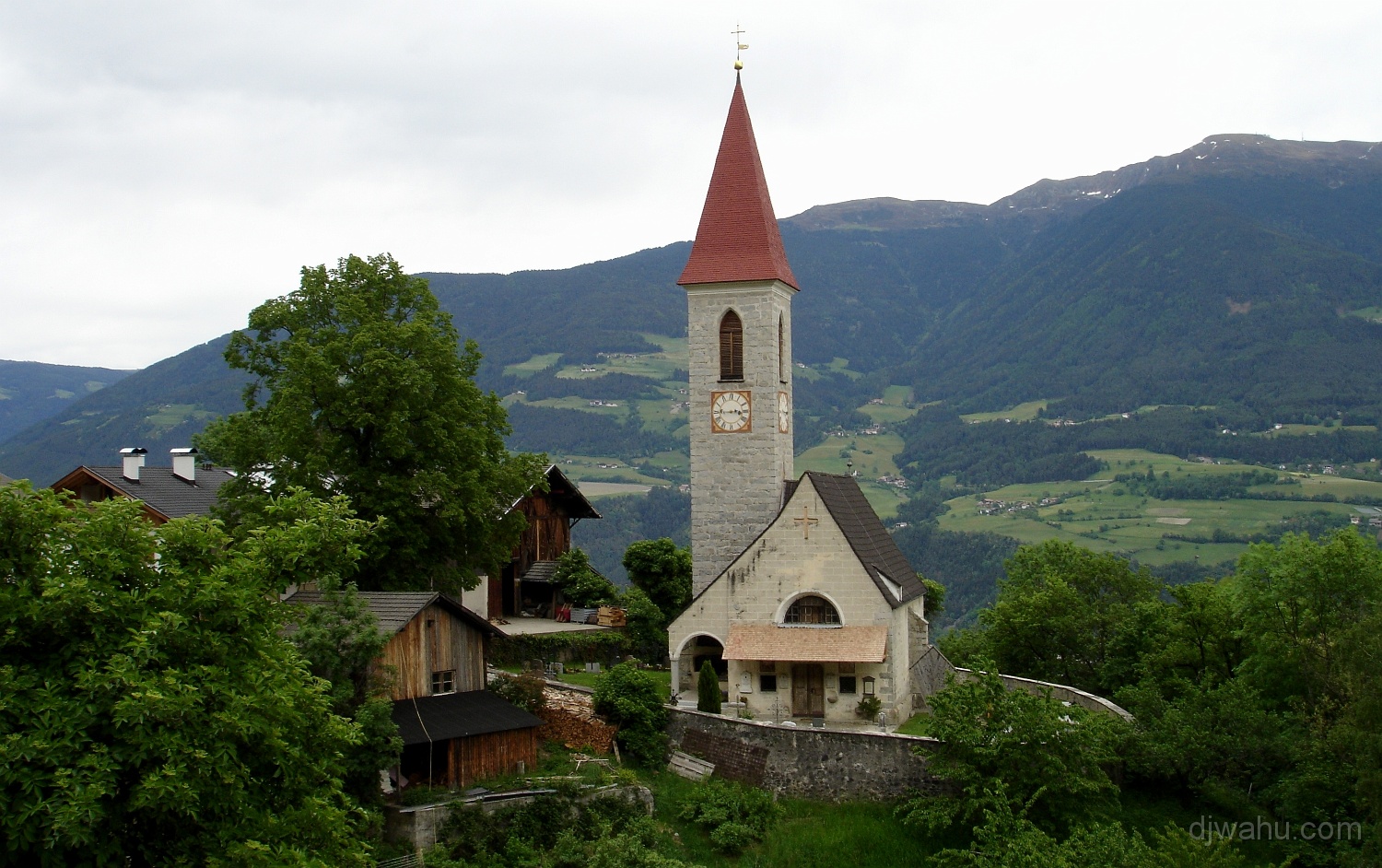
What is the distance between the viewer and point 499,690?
3069cm

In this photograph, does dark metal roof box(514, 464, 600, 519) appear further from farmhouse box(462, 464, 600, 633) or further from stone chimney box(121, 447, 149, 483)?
stone chimney box(121, 447, 149, 483)

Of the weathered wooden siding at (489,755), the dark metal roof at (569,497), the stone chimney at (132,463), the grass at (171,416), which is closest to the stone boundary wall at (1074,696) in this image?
the weathered wooden siding at (489,755)

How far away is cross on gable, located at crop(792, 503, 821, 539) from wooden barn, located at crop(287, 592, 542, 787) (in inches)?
402

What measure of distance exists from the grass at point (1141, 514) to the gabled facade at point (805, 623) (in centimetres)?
8933

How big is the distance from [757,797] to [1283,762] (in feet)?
40.2

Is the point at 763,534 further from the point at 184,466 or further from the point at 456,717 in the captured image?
the point at 184,466

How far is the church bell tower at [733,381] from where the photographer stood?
133 ft

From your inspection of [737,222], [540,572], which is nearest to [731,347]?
[737,222]

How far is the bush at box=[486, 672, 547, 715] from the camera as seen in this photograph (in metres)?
30.5

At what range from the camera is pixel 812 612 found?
36281 millimetres

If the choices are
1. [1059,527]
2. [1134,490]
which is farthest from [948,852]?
[1134,490]

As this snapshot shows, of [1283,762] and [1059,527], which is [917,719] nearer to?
[1283,762]

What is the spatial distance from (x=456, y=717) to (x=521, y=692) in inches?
128

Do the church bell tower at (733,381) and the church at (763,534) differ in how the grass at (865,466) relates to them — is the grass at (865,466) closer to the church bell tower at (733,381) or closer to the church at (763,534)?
the church at (763,534)
